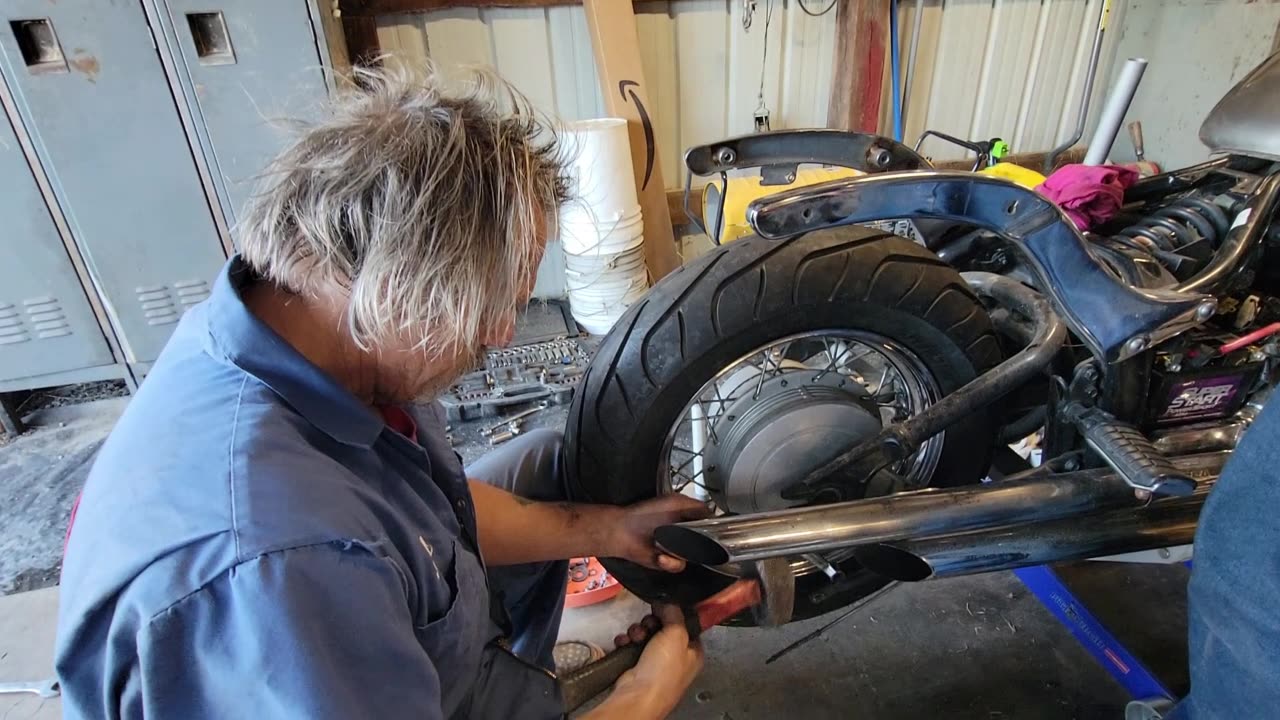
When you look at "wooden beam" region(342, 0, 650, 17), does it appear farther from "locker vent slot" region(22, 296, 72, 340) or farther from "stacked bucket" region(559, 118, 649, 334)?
"locker vent slot" region(22, 296, 72, 340)

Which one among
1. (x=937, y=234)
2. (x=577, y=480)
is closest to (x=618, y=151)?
(x=937, y=234)

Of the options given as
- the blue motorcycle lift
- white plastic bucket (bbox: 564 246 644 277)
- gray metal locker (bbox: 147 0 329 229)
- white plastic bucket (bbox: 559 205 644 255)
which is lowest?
the blue motorcycle lift

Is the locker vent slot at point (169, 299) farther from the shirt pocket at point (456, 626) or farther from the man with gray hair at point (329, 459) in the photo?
the shirt pocket at point (456, 626)

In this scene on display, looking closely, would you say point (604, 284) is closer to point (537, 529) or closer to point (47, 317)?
point (537, 529)

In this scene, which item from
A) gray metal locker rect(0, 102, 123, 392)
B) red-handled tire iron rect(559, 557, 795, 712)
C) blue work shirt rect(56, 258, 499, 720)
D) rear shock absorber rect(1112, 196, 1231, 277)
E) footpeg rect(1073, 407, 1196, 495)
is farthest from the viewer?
gray metal locker rect(0, 102, 123, 392)

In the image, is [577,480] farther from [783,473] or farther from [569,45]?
[569,45]

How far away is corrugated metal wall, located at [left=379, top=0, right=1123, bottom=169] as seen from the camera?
98.3 inches

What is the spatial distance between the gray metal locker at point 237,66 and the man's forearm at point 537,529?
4.60 ft

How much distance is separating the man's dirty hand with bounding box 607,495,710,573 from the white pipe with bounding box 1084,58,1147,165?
1.79m

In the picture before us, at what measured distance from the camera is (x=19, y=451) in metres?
2.08

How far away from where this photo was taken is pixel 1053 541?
934 mm

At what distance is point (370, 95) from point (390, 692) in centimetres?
56

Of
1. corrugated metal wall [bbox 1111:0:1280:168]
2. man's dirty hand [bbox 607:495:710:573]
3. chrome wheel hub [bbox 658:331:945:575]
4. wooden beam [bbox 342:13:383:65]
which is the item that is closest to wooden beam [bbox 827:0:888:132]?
corrugated metal wall [bbox 1111:0:1280:168]

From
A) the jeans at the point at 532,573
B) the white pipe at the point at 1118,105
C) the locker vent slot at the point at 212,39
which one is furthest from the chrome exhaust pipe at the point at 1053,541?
the locker vent slot at the point at 212,39
